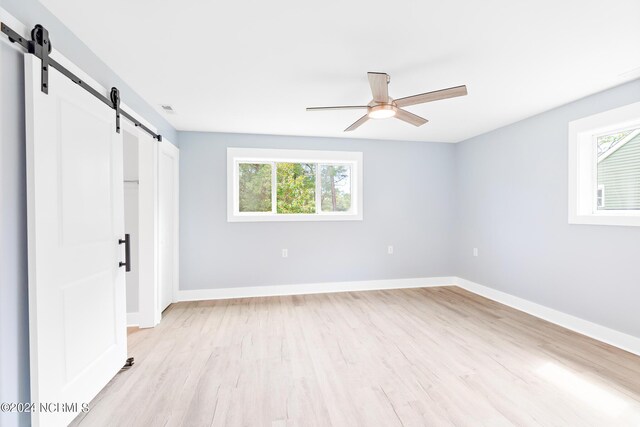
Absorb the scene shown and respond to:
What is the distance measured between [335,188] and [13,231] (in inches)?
149

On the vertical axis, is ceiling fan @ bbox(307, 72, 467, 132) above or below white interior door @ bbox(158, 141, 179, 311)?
above

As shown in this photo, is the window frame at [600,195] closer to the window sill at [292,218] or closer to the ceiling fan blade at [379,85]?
the ceiling fan blade at [379,85]

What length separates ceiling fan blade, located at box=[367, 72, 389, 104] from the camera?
80.9 inches

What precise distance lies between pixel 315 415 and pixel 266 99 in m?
2.73

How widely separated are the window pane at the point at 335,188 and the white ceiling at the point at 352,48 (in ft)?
5.32

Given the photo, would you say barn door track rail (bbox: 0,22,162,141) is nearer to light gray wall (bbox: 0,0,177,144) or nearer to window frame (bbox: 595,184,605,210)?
light gray wall (bbox: 0,0,177,144)

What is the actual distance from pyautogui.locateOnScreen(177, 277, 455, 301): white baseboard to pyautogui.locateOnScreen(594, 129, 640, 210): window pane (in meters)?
2.49

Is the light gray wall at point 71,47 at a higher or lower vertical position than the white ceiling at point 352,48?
lower

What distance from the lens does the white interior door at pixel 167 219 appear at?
3.39m

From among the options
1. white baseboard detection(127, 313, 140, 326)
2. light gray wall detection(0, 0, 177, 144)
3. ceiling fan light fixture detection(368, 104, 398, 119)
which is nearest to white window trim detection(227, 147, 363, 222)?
light gray wall detection(0, 0, 177, 144)

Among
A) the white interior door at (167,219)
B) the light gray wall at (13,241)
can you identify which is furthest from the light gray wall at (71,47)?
the white interior door at (167,219)

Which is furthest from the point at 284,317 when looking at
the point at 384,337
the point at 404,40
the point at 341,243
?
the point at 404,40

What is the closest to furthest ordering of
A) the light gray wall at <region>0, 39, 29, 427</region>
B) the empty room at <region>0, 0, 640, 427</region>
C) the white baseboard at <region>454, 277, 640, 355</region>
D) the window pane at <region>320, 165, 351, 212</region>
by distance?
the light gray wall at <region>0, 39, 29, 427</region>, the empty room at <region>0, 0, 640, 427</region>, the white baseboard at <region>454, 277, 640, 355</region>, the window pane at <region>320, 165, 351, 212</region>

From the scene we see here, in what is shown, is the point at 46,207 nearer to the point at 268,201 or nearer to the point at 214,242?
the point at 214,242
